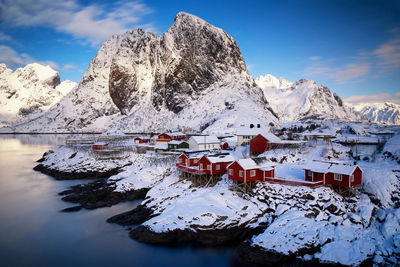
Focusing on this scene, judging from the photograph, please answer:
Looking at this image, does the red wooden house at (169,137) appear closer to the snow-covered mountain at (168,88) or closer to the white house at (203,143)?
the white house at (203,143)

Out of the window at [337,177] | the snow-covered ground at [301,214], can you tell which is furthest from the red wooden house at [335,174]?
the snow-covered ground at [301,214]

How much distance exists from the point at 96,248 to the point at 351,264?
2063 cm

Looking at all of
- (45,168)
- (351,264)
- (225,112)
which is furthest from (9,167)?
(225,112)

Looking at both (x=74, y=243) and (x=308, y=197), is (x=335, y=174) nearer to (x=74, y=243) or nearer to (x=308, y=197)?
(x=308, y=197)

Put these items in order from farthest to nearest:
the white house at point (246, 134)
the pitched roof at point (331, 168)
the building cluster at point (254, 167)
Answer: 1. the white house at point (246, 134)
2. the building cluster at point (254, 167)
3. the pitched roof at point (331, 168)

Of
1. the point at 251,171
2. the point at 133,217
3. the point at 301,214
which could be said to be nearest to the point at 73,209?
the point at 133,217

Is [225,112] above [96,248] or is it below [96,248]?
above

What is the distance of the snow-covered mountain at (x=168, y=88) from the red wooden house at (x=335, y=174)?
62474 millimetres

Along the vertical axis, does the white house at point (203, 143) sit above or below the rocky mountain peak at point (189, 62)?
below

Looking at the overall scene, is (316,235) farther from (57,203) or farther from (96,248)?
(57,203)

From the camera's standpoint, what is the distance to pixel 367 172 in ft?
97.9

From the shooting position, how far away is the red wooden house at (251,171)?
30.3 meters

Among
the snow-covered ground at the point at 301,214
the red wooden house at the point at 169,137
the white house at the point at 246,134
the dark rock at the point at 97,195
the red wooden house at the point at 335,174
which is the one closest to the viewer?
the snow-covered ground at the point at 301,214

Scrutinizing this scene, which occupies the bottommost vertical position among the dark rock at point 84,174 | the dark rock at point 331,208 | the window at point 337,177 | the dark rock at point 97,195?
the dark rock at point 97,195
